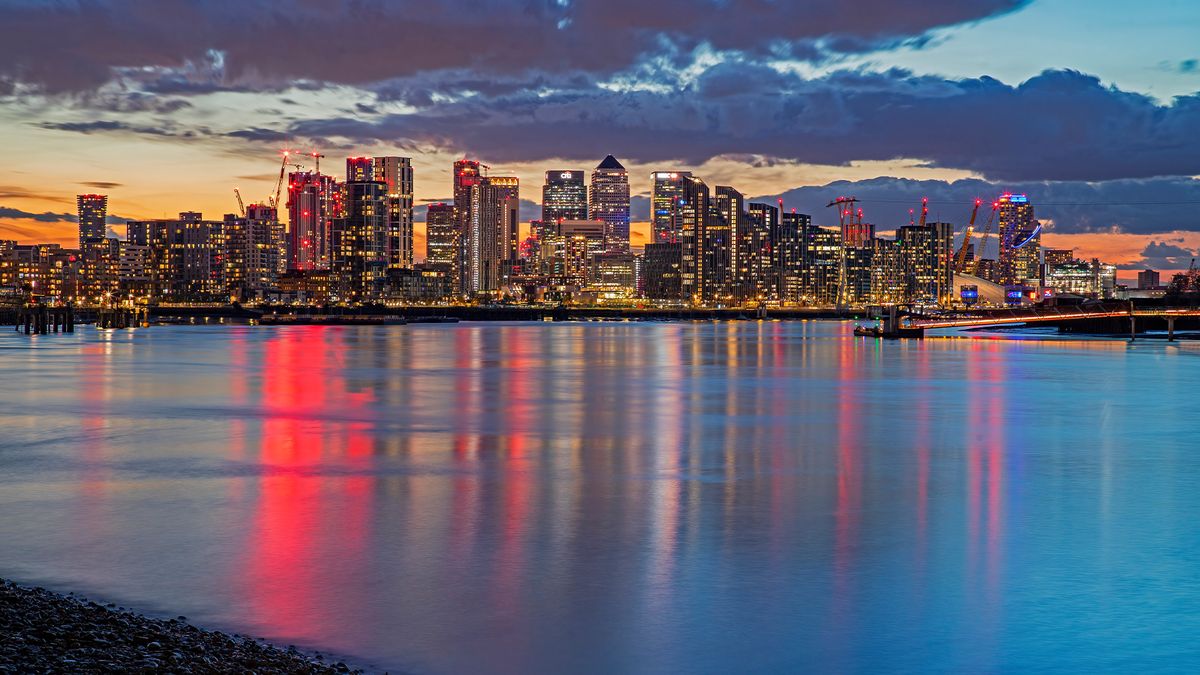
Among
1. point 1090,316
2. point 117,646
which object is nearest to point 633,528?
point 117,646

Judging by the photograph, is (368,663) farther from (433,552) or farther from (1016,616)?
(1016,616)

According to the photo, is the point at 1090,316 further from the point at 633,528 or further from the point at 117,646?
the point at 117,646

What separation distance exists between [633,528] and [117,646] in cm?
835

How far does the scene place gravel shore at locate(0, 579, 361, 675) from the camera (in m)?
9.78

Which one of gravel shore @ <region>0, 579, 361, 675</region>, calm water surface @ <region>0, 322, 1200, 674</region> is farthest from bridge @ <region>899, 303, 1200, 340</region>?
gravel shore @ <region>0, 579, 361, 675</region>

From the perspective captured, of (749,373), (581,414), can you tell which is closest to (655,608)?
(581,414)

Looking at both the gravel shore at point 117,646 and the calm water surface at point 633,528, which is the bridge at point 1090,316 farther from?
the gravel shore at point 117,646

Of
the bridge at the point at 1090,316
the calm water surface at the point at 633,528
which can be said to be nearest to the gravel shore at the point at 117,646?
the calm water surface at the point at 633,528

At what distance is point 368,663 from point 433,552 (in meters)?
4.64

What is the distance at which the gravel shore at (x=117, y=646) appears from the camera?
978 cm

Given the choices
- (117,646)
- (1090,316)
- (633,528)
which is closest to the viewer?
(117,646)

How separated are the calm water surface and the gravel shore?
23.1 inches

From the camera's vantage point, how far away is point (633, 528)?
1712cm

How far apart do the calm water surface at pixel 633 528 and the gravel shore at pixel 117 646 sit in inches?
23.1
